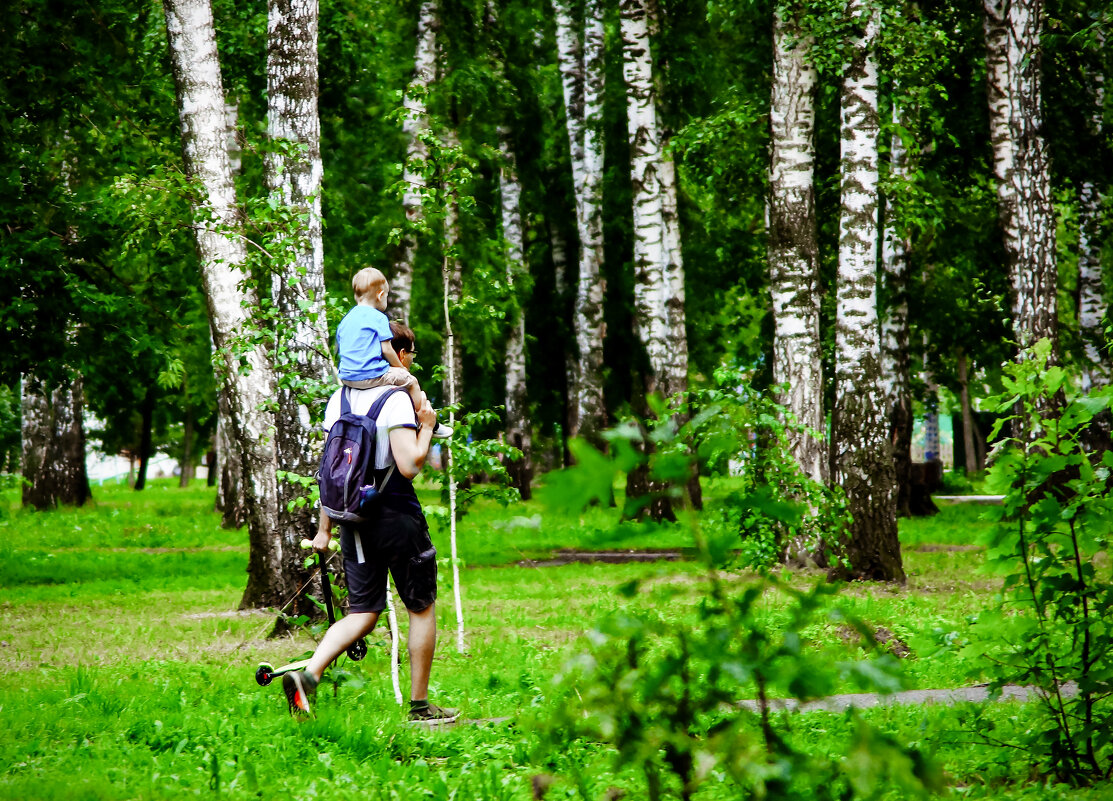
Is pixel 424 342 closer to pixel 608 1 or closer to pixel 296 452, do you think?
pixel 608 1

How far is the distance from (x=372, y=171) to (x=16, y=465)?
32.1 metres

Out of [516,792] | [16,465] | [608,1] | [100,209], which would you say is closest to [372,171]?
[608,1]

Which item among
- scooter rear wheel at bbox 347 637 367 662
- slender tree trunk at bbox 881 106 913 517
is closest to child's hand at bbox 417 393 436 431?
scooter rear wheel at bbox 347 637 367 662

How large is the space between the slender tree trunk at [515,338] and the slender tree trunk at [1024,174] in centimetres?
1256

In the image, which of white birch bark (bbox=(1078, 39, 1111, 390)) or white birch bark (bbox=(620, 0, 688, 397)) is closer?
white birch bark (bbox=(620, 0, 688, 397))

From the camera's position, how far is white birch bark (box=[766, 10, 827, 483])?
12.3 m

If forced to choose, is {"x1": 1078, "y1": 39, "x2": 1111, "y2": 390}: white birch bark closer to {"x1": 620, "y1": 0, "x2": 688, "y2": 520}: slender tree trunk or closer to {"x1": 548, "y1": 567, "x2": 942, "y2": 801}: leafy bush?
{"x1": 620, "y1": 0, "x2": 688, "y2": 520}: slender tree trunk

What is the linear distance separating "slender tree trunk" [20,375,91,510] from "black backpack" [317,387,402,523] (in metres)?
22.5

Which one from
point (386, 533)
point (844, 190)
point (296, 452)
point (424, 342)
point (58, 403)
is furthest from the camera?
point (424, 342)

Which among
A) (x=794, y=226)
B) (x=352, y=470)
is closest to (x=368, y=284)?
(x=352, y=470)

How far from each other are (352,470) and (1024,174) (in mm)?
11190

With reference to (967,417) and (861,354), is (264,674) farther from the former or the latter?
(967,417)

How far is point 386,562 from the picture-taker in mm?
5691

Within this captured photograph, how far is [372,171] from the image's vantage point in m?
26.2
